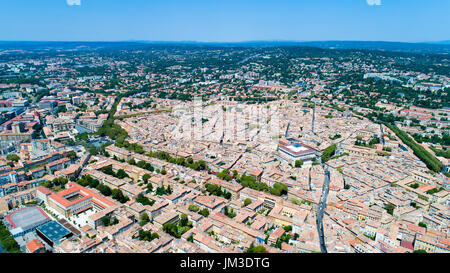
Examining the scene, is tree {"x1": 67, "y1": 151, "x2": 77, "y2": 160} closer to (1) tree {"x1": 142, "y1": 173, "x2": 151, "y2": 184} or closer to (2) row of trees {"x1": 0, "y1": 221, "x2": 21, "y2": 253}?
(1) tree {"x1": 142, "y1": 173, "x2": 151, "y2": 184}

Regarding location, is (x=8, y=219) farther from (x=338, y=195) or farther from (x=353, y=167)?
(x=353, y=167)

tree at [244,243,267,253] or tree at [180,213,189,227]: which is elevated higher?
tree at [244,243,267,253]

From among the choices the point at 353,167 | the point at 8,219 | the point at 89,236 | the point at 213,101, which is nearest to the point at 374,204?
the point at 353,167

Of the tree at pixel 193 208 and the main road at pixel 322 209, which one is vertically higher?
the tree at pixel 193 208

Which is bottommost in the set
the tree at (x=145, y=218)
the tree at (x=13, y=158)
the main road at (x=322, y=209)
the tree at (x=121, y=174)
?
the main road at (x=322, y=209)

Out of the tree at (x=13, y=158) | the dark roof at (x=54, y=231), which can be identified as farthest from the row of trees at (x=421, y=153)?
the tree at (x=13, y=158)

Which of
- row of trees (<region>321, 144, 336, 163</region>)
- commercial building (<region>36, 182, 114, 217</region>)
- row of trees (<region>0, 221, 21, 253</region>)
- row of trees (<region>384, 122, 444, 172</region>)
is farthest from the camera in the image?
row of trees (<region>321, 144, 336, 163</region>)

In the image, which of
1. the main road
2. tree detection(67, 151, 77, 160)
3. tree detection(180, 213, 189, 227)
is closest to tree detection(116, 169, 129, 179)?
tree detection(67, 151, 77, 160)

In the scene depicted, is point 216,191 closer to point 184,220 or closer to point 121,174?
point 184,220

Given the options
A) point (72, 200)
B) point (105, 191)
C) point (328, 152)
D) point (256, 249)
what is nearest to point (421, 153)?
point (328, 152)

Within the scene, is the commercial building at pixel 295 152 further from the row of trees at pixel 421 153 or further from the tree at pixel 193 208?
the tree at pixel 193 208

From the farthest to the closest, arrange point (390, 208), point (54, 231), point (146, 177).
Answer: point (146, 177)
point (390, 208)
point (54, 231)
